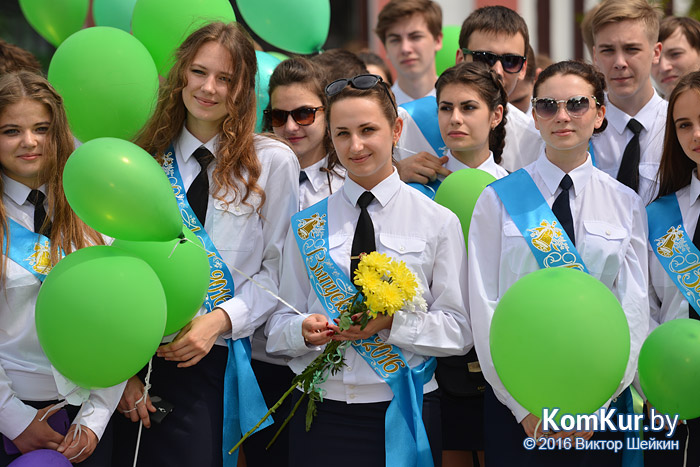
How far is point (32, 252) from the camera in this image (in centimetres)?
305

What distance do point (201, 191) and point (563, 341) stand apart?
1575 mm

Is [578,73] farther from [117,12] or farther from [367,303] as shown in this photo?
[117,12]

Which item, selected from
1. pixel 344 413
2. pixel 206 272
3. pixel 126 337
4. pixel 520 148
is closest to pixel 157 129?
pixel 206 272

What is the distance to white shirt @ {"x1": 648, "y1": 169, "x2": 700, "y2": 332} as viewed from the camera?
10.5 ft

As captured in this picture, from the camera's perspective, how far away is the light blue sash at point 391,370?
3.03 meters

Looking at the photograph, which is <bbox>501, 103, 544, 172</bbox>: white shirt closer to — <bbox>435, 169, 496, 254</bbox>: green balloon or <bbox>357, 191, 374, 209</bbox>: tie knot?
<bbox>435, 169, 496, 254</bbox>: green balloon

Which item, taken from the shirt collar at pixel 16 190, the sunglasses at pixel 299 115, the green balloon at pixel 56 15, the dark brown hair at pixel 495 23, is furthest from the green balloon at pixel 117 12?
the dark brown hair at pixel 495 23

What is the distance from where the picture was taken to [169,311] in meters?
3.02

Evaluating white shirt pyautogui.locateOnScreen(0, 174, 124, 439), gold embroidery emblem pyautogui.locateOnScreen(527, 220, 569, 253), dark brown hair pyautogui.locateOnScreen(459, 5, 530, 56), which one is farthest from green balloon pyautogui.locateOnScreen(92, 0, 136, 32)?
gold embroidery emblem pyautogui.locateOnScreen(527, 220, 569, 253)

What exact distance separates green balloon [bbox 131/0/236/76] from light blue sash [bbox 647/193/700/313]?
2.16 m

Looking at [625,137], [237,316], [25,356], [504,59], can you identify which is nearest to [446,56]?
[504,59]

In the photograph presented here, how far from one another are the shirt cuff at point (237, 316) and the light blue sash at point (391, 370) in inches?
11.9

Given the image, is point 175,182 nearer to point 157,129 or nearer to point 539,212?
point 157,129

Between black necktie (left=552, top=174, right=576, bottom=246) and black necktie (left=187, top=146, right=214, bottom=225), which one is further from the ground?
black necktie (left=187, top=146, right=214, bottom=225)
